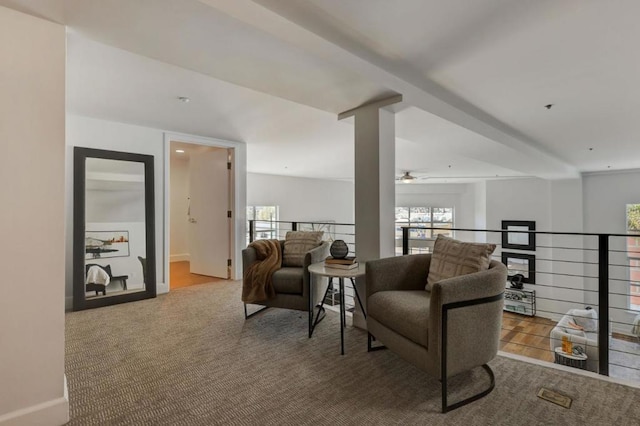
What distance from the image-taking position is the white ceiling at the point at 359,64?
65.4 inches

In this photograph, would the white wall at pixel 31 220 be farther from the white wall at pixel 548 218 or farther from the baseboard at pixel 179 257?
the white wall at pixel 548 218

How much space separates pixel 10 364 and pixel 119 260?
239 cm

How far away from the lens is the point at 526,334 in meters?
6.60

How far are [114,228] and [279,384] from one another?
9.20 feet

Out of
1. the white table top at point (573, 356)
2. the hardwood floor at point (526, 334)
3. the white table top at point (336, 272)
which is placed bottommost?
the hardwood floor at point (526, 334)

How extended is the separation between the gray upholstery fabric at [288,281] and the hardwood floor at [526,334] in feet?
14.9

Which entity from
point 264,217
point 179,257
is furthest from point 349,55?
point 264,217

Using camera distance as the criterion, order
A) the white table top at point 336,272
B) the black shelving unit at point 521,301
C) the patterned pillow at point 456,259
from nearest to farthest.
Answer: the patterned pillow at point 456,259
the white table top at point 336,272
the black shelving unit at point 521,301

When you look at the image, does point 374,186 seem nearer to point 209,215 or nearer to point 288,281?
point 288,281

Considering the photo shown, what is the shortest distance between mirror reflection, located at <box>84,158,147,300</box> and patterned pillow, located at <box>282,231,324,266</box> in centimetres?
182

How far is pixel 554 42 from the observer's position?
2045 mm

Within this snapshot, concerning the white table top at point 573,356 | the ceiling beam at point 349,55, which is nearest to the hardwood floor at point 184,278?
the ceiling beam at point 349,55

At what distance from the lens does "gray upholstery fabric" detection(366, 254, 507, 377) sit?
5.32 ft

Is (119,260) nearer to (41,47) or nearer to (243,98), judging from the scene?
(243,98)
